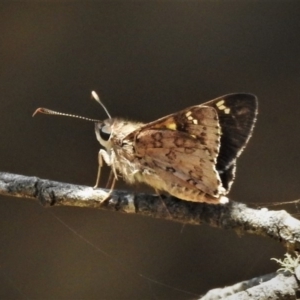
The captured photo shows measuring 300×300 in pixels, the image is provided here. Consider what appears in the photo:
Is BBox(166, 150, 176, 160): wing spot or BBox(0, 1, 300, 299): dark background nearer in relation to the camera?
BBox(166, 150, 176, 160): wing spot

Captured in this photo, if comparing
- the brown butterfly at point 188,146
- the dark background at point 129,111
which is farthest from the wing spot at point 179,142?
the dark background at point 129,111

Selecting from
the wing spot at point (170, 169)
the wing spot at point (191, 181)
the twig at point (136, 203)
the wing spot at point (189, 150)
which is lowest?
the twig at point (136, 203)

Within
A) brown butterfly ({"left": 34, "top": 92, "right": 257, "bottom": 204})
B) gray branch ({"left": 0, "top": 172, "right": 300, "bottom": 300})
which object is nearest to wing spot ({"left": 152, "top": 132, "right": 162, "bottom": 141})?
brown butterfly ({"left": 34, "top": 92, "right": 257, "bottom": 204})

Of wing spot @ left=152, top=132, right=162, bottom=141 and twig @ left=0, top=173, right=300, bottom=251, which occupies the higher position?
wing spot @ left=152, top=132, right=162, bottom=141

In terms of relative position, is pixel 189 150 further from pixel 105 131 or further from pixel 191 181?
pixel 105 131

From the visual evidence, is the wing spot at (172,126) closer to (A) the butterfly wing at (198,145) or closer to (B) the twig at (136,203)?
(A) the butterfly wing at (198,145)

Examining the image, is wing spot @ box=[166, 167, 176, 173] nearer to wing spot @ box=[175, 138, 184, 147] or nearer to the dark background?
wing spot @ box=[175, 138, 184, 147]
